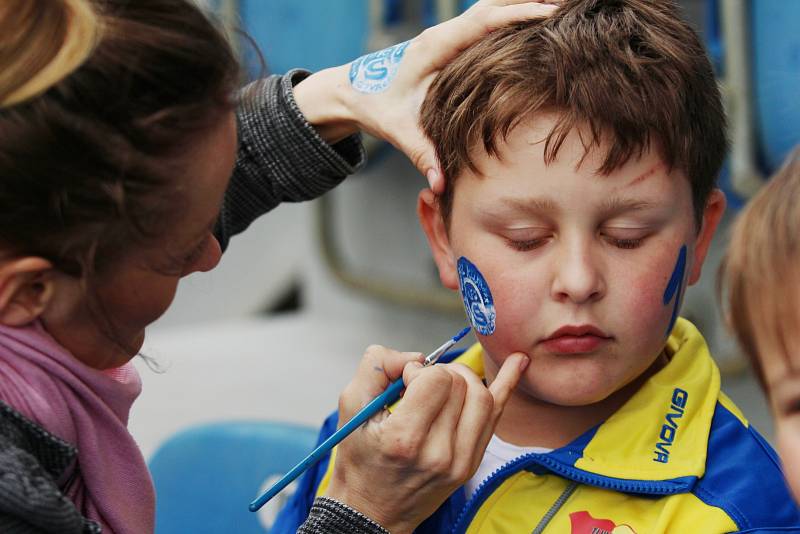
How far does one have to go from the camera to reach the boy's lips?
1.13 meters

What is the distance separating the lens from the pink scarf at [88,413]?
967 mm

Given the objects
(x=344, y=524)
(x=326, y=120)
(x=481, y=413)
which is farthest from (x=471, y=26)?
(x=344, y=524)

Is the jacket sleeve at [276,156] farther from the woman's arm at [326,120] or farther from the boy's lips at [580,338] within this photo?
the boy's lips at [580,338]

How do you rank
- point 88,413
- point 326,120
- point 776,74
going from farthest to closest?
point 776,74, point 326,120, point 88,413

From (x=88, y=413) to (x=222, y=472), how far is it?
64 cm

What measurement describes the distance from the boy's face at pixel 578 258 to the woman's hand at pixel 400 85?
0.38 ft

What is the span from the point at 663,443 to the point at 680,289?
162 millimetres

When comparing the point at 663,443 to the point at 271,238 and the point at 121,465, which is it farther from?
the point at 271,238

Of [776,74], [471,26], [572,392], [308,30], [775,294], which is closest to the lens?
[775,294]

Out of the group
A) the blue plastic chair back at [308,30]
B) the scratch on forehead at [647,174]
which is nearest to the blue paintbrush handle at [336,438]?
the scratch on forehead at [647,174]

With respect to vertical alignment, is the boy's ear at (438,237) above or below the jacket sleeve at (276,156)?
below

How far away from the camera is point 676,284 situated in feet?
3.83

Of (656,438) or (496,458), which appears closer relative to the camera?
(656,438)

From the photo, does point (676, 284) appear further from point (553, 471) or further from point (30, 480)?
point (30, 480)
